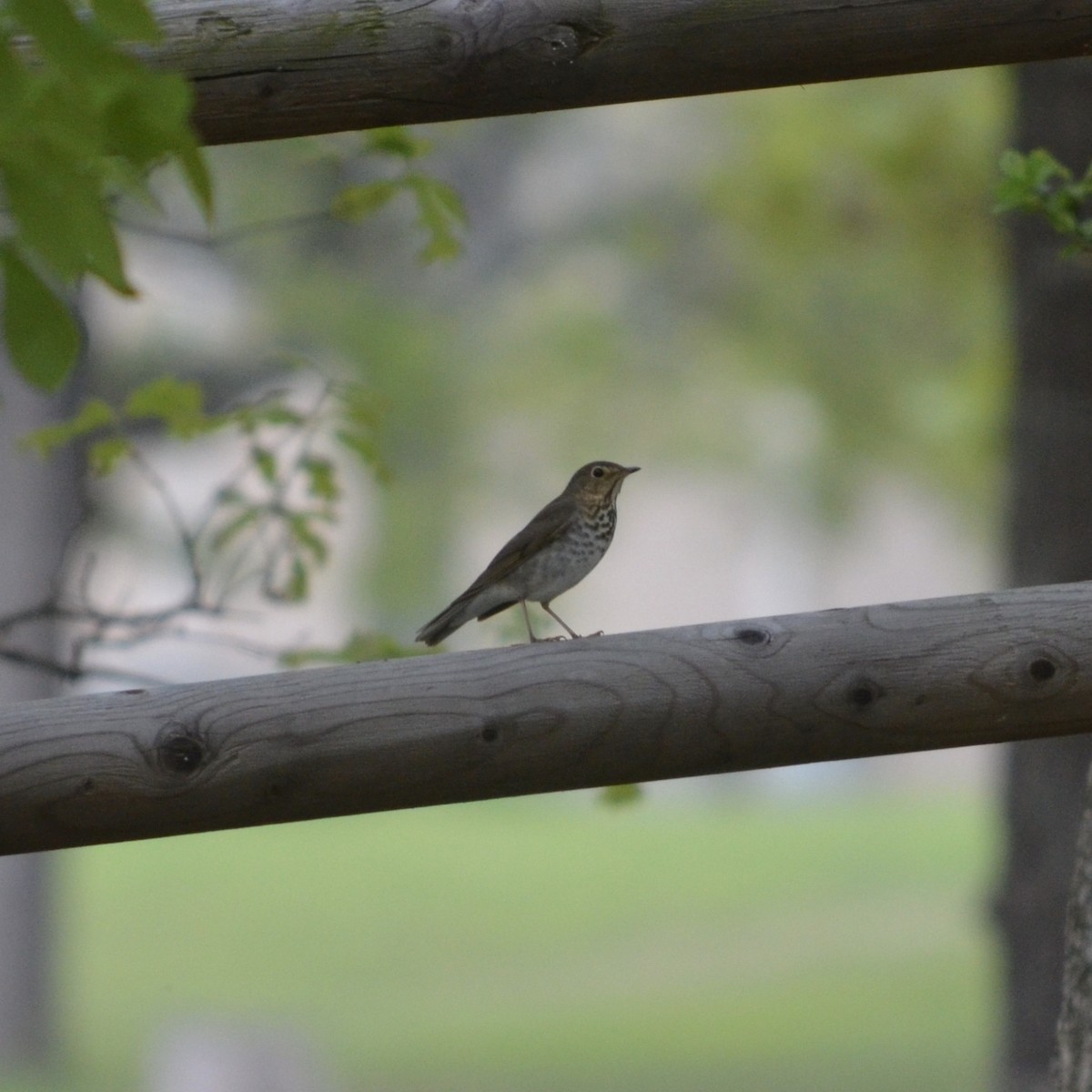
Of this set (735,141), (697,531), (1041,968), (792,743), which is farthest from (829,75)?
(697,531)

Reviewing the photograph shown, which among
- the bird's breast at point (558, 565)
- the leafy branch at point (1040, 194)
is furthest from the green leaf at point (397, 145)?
the leafy branch at point (1040, 194)

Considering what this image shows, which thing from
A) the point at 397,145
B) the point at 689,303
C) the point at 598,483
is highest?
the point at 689,303

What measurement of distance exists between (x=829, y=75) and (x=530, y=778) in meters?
1.12

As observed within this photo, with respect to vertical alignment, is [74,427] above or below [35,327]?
above

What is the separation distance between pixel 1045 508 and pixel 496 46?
3.72 meters

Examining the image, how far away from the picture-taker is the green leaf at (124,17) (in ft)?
4.39

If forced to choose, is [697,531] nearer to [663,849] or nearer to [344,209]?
[663,849]

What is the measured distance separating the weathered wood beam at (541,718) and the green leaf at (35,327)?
833mm

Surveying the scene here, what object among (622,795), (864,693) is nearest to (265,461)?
(622,795)

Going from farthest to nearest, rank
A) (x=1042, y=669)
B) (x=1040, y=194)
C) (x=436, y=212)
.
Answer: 1. (x=436, y=212)
2. (x=1040, y=194)
3. (x=1042, y=669)

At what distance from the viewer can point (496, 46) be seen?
7.53 feet

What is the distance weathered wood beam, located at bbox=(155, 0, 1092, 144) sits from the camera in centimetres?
229

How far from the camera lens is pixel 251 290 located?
39.0ft

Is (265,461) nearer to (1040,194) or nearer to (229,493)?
(229,493)
